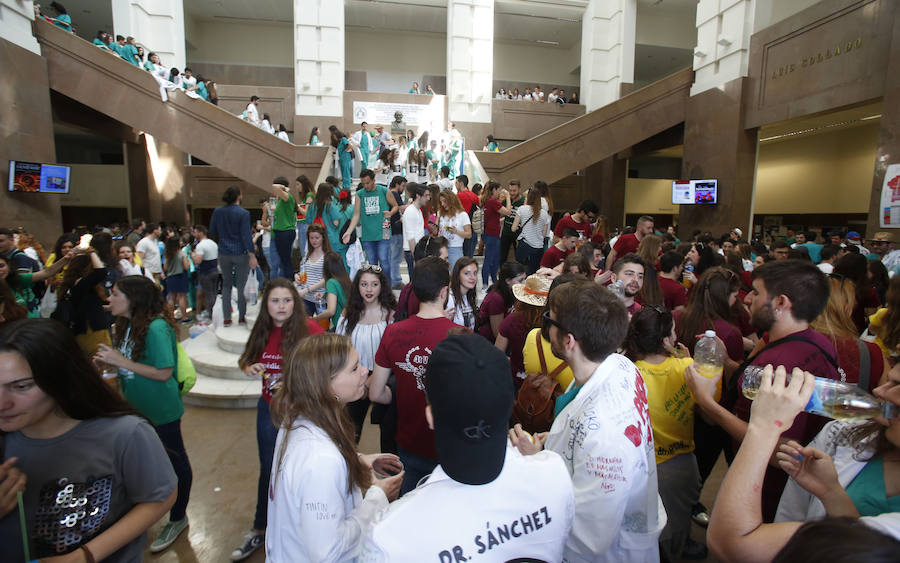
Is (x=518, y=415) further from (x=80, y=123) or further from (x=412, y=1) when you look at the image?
(x=412, y=1)

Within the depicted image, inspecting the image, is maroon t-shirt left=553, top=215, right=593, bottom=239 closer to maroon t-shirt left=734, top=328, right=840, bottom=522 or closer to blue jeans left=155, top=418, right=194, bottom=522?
maroon t-shirt left=734, top=328, right=840, bottom=522

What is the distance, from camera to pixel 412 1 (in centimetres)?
1930

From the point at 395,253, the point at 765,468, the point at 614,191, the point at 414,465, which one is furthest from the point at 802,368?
the point at 614,191

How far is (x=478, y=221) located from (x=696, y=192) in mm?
8973

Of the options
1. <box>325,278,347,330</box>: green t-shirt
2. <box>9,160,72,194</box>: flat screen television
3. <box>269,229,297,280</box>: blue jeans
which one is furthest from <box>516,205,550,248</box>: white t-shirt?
<box>9,160,72,194</box>: flat screen television

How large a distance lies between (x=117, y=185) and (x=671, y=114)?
22.2 metres

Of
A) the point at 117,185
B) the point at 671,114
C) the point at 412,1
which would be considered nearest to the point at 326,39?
the point at 412,1

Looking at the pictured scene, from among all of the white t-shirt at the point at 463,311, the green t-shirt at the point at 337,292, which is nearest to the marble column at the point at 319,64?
the green t-shirt at the point at 337,292

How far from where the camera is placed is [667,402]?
2461 millimetres

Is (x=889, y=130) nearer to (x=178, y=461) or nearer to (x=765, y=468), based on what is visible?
(x=765, y=468)

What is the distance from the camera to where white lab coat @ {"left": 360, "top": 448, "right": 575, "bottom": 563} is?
3.48ft

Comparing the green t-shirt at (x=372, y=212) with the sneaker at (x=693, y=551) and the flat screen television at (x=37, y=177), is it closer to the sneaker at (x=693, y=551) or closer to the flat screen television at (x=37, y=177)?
the sneaker at (x=693, y=551)

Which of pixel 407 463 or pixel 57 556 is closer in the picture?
pixel 57 556

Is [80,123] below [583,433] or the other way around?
the other way around
